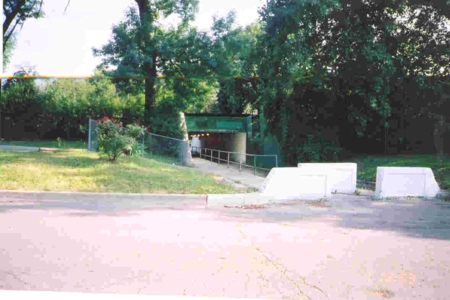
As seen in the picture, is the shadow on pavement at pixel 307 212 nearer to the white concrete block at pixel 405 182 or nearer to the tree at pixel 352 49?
the white concrete block at pixel 405 182

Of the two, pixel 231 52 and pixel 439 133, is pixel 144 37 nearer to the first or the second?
pixel 231 52

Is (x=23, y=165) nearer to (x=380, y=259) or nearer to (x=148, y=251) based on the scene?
(x=148, y=251)

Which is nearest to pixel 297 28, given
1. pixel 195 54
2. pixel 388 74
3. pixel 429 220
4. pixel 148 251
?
pixel 388 74

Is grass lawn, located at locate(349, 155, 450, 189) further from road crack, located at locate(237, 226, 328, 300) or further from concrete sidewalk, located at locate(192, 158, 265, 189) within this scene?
road crack, located at locate(237, 226, 328, 300)

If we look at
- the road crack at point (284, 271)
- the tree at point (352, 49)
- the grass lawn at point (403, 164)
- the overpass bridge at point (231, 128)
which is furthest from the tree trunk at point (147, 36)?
the road crack at point (284, 271)

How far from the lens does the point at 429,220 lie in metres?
7.47

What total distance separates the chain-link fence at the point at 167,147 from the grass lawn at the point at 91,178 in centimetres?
720

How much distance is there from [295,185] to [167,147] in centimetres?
1095

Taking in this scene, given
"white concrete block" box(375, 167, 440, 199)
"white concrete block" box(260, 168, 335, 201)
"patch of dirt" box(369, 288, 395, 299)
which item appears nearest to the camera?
"patch of dirt" box(369, 288, 395, 299)

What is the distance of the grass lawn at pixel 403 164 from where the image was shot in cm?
1451

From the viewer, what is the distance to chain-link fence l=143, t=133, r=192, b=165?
1939 cm

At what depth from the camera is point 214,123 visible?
35.2 meters

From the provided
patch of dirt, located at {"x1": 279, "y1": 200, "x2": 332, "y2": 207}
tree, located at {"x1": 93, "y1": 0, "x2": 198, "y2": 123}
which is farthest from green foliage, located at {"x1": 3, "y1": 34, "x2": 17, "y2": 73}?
tree, located at {"x1": 93, "y1": 0, "x2": 198, "y2": 123}

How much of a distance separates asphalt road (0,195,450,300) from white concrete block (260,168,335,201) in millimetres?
1474
